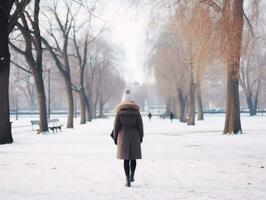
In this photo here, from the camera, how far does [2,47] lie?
21.8 m

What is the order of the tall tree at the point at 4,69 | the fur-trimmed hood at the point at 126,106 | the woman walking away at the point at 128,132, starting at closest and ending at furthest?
the woman walking away at the point at 128,132 < the fur-trimmed hood at the point at 126,106 < the tall tree at the point at 4,69

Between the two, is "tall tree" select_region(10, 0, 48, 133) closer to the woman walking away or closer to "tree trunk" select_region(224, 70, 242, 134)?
"tree trunk" select_region(224, 70, 242, 134)

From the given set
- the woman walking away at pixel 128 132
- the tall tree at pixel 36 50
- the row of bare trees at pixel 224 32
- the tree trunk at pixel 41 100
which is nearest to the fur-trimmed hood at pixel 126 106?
the woman walking away at pixel 128 132

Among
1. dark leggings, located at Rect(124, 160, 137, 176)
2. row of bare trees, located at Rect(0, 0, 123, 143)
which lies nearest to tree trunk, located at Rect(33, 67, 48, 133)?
row of bare trees, located at Rect(0, 0, 123, 143)

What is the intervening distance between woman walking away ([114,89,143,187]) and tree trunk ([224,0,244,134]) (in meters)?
12.8

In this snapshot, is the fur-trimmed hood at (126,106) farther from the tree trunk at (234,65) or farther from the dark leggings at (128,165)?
the tree trunk at (234,65)

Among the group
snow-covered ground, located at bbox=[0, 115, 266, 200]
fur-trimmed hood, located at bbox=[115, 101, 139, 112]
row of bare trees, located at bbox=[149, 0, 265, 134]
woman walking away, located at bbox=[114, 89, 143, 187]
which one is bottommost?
snow-covered ground, located at bbox=[0, 115, 266, 200]

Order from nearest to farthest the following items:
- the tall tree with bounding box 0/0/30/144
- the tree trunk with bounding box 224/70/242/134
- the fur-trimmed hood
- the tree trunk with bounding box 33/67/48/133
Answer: the fur-trimmed hood < the tall tree with bounding box 0/0/30/144 < the tree trunk with bounding box 224/70/242/134 < the tree trunk with bounding box 33/67/48/133

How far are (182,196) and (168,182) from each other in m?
1.66

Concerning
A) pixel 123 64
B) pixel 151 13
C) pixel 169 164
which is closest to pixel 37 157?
pixel 169 164

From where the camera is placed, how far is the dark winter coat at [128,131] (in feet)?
31.8

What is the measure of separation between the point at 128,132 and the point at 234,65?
1460cm

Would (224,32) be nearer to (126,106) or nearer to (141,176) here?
(141,176)

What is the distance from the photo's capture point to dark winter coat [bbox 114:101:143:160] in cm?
969
